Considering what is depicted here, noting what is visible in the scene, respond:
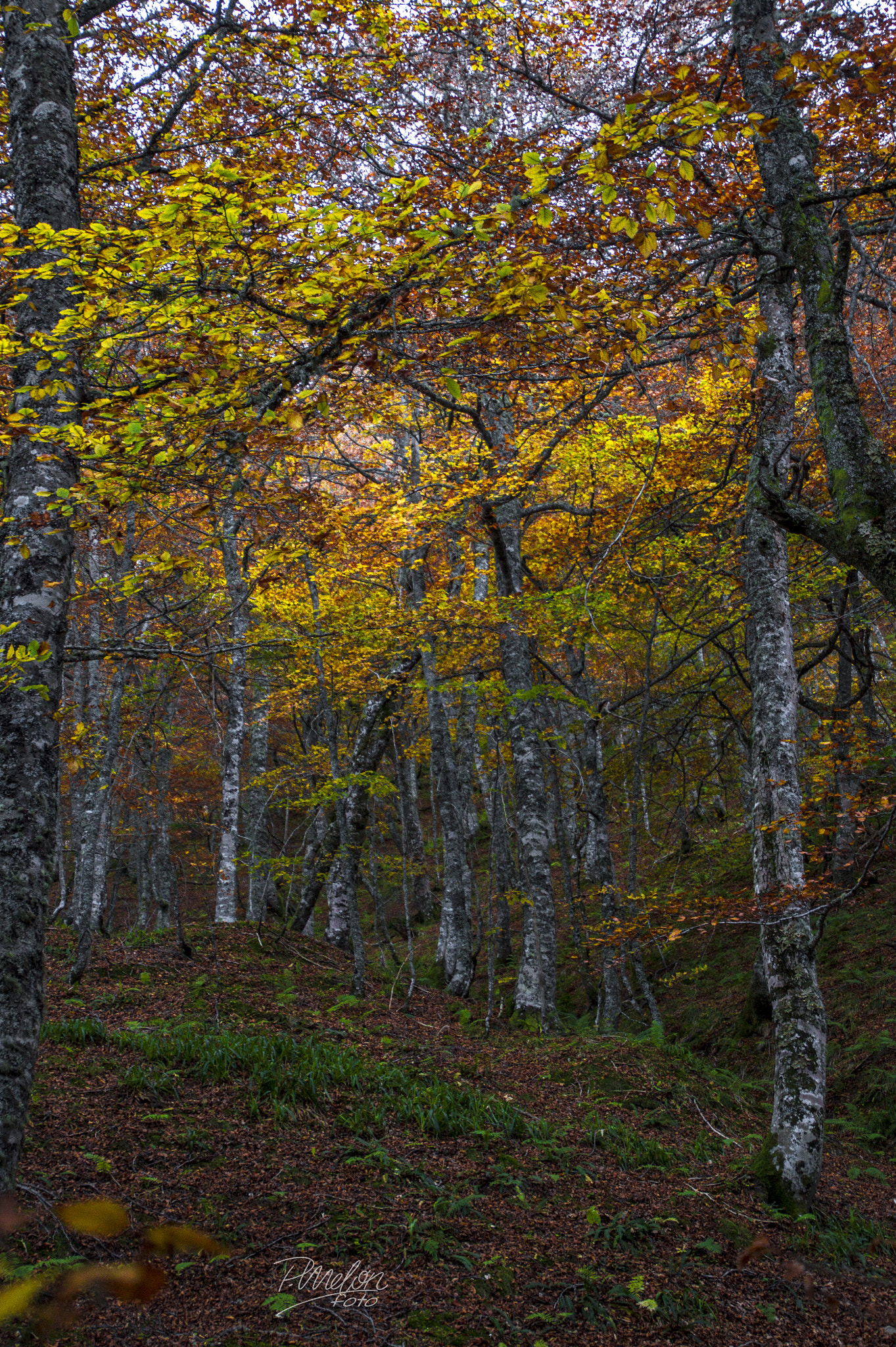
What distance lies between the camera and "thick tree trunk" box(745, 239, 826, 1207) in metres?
5.68

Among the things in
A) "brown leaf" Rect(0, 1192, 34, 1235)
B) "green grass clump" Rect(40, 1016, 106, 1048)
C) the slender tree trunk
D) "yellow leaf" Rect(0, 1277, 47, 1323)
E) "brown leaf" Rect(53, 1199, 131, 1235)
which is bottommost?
"green grass clump" Rect(40, 1016, 106, 1048)

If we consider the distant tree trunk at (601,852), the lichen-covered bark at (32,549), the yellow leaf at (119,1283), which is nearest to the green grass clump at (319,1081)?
the lichen-covered bark at (32,549)

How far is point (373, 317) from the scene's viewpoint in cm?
457

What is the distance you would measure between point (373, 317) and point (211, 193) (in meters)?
1.03

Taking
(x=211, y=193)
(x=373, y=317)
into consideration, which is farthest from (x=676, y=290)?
(x=211, y=193)

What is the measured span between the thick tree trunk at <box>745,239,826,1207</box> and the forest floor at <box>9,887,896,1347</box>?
23.4 inches

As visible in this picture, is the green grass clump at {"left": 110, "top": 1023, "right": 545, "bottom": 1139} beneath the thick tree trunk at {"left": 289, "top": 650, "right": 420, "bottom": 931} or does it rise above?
beneath

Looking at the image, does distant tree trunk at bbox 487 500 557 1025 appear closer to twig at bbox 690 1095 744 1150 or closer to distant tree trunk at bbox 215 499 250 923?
twig at bbox 690 1095 744 1150

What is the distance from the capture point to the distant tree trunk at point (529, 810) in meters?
10.6

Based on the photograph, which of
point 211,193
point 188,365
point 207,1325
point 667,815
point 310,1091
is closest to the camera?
point 207,1325

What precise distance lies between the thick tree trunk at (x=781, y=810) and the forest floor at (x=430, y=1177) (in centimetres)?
59

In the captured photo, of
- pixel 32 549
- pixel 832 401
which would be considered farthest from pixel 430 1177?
pixel 832 401

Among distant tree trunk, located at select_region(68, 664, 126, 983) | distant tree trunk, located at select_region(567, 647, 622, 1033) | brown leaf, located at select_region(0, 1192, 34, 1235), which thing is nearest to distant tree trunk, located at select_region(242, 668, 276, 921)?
distant tree trunk, located at select_region(68, 664, 126, 983)

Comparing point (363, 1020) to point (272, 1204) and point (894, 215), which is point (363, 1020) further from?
point (894, 215)
